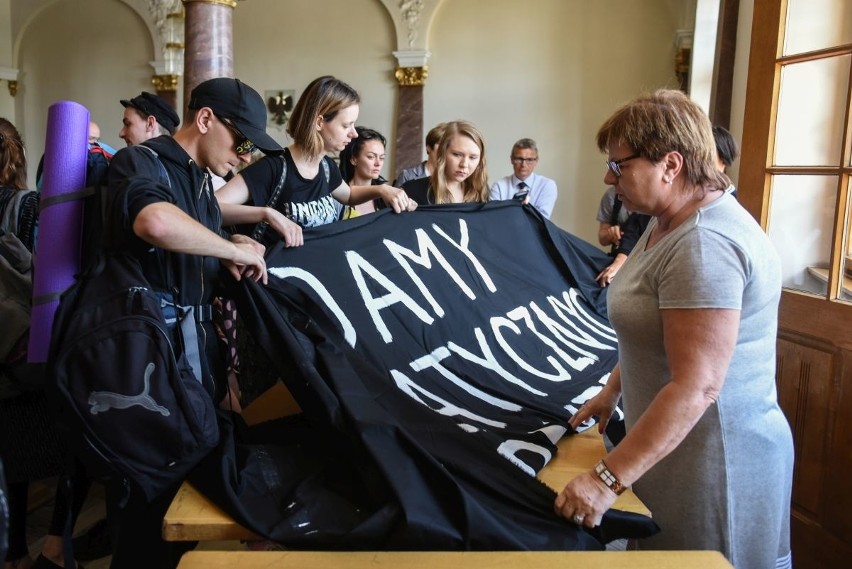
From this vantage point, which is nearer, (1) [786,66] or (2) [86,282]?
(2) [86,282]

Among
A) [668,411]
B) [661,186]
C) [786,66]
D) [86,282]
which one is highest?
[786,66]

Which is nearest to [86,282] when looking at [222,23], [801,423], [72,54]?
[801,423]

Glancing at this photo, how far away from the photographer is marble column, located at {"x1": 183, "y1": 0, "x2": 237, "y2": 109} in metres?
4.77

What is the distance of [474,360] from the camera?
2.16 m

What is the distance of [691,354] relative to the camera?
48.6 inches

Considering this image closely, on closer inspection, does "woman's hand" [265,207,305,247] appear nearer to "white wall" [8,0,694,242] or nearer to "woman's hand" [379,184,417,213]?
"woman's hand" [379,184,417,213]

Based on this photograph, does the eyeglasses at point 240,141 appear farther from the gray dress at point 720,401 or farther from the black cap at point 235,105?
the gray dress at point 720,401

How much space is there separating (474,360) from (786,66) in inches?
64.4

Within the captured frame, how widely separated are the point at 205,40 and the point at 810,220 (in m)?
3.87

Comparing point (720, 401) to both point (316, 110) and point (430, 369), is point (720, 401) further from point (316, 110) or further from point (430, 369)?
point (316, 110)

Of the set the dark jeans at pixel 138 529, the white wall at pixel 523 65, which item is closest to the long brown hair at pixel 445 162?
the dark jeans at pixel 138 529

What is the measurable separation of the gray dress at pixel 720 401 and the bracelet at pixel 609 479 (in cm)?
22

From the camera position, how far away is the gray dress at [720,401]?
1281 mm

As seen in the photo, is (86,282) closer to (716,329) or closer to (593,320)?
(716,329)
